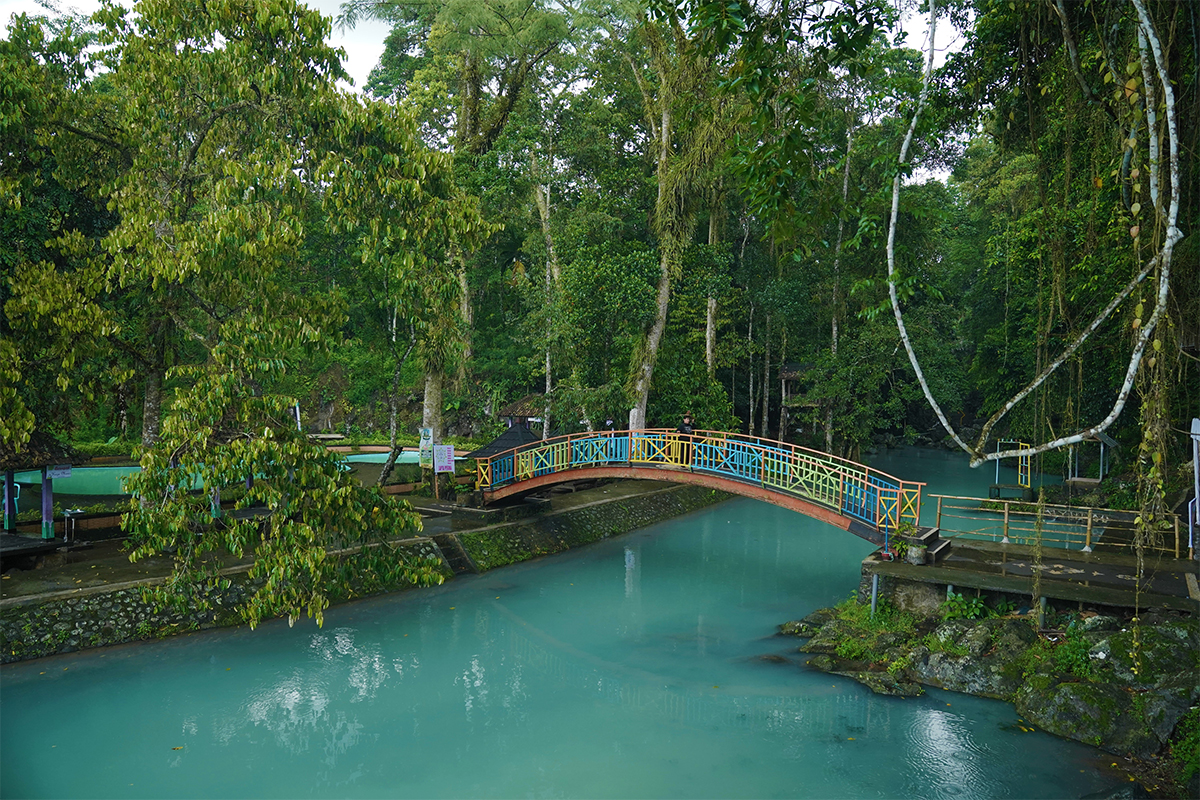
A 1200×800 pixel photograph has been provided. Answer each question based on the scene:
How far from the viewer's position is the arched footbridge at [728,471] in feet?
44.3

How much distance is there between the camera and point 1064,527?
59.4 ft

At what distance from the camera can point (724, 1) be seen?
603 centimetres

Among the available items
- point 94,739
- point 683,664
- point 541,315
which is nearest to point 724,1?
point 683,664

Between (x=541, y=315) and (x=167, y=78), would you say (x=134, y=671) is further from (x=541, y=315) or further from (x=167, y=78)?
(x=541, y=315)

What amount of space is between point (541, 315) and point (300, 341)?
1356 cm

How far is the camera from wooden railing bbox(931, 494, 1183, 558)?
13.1 metres

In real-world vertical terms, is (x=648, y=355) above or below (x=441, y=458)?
above

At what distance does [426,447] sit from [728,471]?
8.12 m

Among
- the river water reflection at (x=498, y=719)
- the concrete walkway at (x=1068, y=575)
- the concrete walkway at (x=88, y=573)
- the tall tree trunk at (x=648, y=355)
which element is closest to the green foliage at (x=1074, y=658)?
the concrete walkway at (x=1068, y=575)

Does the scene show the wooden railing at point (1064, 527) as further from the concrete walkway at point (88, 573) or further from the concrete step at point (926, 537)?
the concrete walkway at point (88, 573)

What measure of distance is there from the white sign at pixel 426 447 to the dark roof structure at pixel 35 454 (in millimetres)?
7795

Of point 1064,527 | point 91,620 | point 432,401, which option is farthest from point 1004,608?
point 432,401

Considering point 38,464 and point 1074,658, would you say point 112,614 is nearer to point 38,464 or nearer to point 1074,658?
point 38,464

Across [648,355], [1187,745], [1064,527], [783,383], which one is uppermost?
[648,355]
